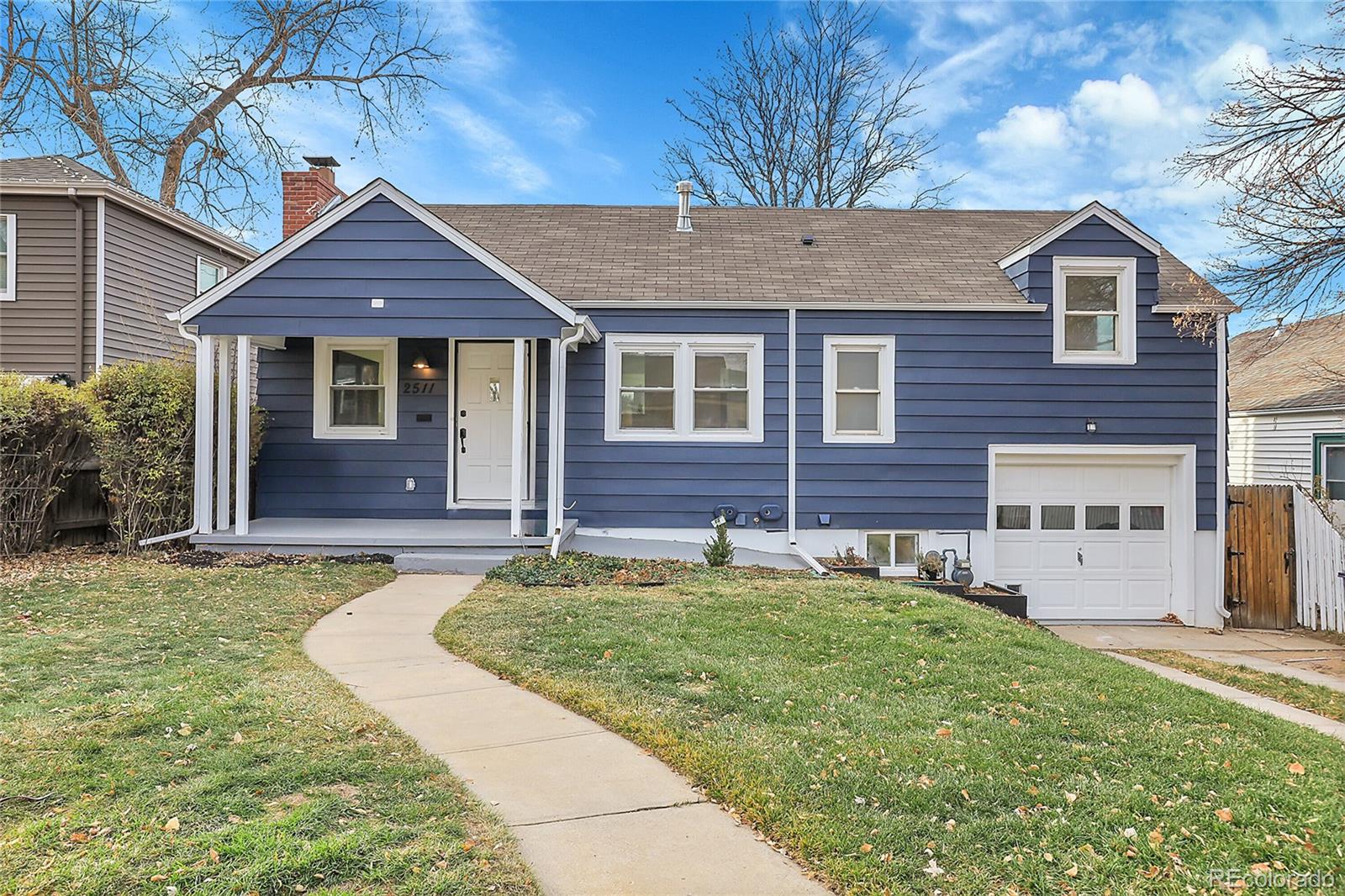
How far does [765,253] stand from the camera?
12.3 meters

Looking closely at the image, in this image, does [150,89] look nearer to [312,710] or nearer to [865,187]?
[865,187]

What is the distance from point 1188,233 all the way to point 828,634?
12509mm

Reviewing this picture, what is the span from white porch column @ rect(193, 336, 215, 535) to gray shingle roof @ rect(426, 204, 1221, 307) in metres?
4.06

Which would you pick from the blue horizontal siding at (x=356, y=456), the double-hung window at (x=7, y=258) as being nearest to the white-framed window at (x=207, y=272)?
the double-hung window at (x=7, y=258)

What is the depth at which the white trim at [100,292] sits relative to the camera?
1271 centimetres

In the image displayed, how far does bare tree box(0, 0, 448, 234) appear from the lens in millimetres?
16750

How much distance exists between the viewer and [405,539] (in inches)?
368

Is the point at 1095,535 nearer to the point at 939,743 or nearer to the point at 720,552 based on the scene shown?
the point at 720,552

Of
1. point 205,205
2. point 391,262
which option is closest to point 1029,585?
point 391,262

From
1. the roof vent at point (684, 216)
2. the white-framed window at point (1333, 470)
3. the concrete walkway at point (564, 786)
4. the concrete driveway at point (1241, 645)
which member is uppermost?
the roof vent at point (684, 216)

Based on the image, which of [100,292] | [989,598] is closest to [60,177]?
[100,292]

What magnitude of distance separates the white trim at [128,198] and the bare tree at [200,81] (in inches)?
164

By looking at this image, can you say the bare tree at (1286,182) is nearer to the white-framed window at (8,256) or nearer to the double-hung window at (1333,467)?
→ the double-hung window at (1333,467)

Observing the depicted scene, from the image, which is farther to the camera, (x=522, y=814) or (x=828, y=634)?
(x=828, y=634)
